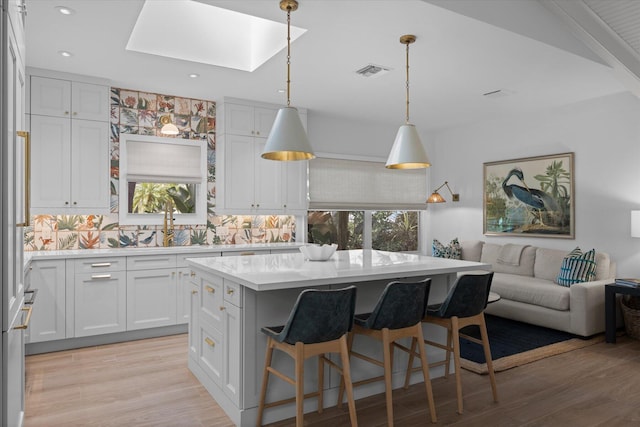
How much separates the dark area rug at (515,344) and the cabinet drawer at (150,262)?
3010 mm

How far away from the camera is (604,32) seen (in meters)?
3.88

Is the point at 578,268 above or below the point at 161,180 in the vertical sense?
below

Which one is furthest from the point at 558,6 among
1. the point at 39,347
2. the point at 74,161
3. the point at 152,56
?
the point at 39,347

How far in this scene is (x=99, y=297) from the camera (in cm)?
434

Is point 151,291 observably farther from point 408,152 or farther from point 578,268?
point 578,268

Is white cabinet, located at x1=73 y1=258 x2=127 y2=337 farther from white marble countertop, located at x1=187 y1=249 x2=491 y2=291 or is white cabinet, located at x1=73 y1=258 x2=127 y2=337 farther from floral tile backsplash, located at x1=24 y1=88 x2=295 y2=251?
white marble countertop, located at x1=187 y1=249 x2=491 y2=291

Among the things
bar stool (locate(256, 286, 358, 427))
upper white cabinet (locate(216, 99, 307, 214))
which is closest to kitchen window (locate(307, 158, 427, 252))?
upper white cabinet (locate(216, 99, 307, 214))

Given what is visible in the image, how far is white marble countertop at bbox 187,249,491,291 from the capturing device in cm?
256

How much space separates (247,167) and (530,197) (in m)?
3.74

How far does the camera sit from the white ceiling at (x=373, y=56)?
3.08 metres

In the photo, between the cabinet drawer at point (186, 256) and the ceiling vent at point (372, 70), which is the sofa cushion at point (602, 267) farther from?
the cabinet drawer at point (186, 256)

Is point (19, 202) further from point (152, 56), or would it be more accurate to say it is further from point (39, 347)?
point (39, 347)

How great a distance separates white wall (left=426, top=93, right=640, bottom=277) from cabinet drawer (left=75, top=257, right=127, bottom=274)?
4931 mm

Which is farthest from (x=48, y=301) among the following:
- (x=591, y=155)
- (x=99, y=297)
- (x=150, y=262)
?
(x=591, y=155)
